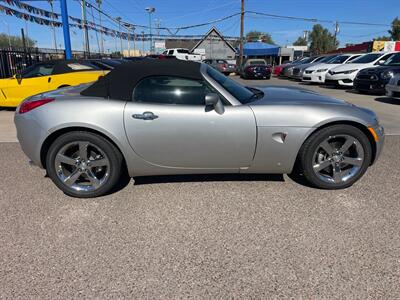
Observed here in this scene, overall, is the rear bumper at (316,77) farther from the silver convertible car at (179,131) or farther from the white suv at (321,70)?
the silver convertible car at (179,131)

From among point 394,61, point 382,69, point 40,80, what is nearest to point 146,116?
point 40,80

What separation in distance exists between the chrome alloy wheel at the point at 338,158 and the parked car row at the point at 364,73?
700cm

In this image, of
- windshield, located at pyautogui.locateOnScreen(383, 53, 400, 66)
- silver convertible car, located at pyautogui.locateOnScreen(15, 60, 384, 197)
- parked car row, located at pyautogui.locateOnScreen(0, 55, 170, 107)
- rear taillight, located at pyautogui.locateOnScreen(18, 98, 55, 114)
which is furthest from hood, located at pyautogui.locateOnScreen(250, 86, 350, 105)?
windshield, located at pyautogui.locateOnScreen(383, 53, 400, 66)

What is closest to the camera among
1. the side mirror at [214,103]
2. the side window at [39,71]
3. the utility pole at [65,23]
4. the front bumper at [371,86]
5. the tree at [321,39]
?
the side mirror at [214,103]

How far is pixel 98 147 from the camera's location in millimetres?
3047

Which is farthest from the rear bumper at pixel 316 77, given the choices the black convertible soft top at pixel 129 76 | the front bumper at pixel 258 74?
the black convertible soft top at pixel 129 76

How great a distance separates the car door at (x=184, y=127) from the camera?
2.93 metres

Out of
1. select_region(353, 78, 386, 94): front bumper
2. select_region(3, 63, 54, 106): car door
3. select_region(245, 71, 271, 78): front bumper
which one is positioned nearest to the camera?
select_region(3, 63, 54, 106): car door

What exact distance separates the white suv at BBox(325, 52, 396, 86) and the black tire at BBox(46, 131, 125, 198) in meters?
13.0

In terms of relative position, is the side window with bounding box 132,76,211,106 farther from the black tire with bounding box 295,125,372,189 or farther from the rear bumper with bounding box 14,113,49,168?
the black tire with bounding box 295,125,372,189

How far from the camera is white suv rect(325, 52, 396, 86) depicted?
13.2m

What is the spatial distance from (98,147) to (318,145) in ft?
7.36

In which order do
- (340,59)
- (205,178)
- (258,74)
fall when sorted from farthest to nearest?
1. (258,74)
2. (340,59)
3. (205,178)

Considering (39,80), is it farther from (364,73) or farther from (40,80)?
(364,73)
